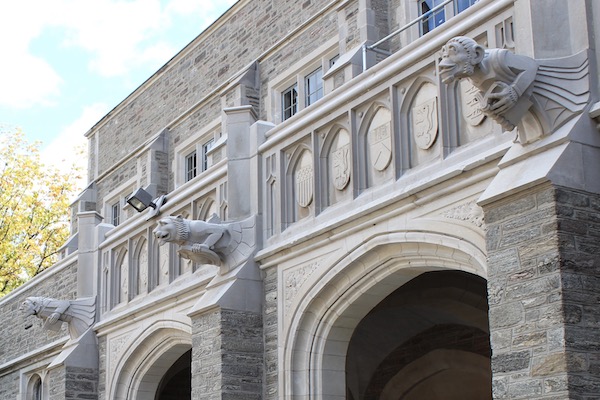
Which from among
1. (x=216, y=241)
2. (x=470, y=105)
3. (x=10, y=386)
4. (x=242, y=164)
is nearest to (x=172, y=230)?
(x=216, y=241)

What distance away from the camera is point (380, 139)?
9195 millimetres

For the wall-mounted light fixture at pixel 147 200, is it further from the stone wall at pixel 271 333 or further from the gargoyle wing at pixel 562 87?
the gargoyle wing at pixel 562 87

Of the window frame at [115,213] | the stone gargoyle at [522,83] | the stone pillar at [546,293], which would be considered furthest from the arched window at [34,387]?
the stone gargoyle at [522,83]

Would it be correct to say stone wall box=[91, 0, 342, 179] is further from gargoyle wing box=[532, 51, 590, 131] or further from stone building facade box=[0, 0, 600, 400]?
gargoyle wing box=[532, 51, 590, 131]

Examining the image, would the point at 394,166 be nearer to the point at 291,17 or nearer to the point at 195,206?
the point at 195,206

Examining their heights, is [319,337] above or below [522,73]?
below

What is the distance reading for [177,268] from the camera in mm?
12203

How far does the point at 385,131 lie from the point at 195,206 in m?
3.44

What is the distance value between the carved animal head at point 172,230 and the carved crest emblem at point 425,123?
273 cm

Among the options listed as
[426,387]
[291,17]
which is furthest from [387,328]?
[291,17]

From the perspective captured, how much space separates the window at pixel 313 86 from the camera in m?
14.2

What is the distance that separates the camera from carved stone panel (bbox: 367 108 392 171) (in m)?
9.08

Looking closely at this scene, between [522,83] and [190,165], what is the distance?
11204 millimetres

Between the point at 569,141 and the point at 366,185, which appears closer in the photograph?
Result: the point at 569,141
